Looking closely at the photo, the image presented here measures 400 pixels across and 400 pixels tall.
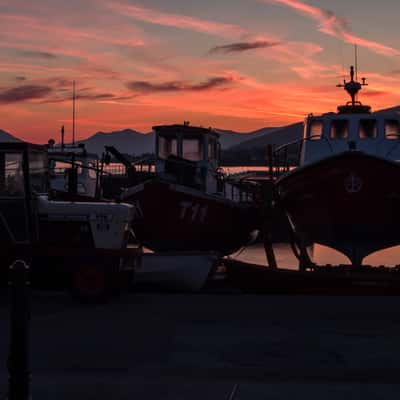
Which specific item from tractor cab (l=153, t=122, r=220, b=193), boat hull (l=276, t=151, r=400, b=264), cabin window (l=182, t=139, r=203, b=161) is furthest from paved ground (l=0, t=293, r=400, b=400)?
cabin window (l=182, t=139, r=203, b=161)

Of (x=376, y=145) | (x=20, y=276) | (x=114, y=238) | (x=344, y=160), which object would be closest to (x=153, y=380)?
(x=20, y=276)

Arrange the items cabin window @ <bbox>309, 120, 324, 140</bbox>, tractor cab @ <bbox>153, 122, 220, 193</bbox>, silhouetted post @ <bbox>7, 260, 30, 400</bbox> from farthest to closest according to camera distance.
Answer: tractor cab @ <bbox>153, 122, 220, 193</bbox> < cabin window @ <bbox>309, 120, 324, 140</bbox> < silhouetted post @ <bbox>7, 260, 30, 400</bbox>

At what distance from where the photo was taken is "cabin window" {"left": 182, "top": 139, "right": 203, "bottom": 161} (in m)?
27.6

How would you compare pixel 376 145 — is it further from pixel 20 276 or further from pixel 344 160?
pixel 20 276

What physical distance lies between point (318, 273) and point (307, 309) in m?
5.27

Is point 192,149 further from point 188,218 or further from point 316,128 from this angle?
point 316,128

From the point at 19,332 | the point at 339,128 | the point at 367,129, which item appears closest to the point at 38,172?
the point at 19,332

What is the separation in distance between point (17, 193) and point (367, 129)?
12.6 meters

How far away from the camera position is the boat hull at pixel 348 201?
1806 cm

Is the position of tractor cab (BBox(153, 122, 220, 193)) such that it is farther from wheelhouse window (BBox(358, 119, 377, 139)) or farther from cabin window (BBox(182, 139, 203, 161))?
wheelhouse window (BBox(358, 119, 377, 139))

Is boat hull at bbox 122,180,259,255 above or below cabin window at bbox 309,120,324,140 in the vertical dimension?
below

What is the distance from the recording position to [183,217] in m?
23.1

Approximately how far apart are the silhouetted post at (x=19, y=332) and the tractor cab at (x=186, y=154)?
21091 millimetres

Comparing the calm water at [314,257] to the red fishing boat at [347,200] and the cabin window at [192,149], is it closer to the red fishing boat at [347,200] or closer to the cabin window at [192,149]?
the cabin window at [192,149]
